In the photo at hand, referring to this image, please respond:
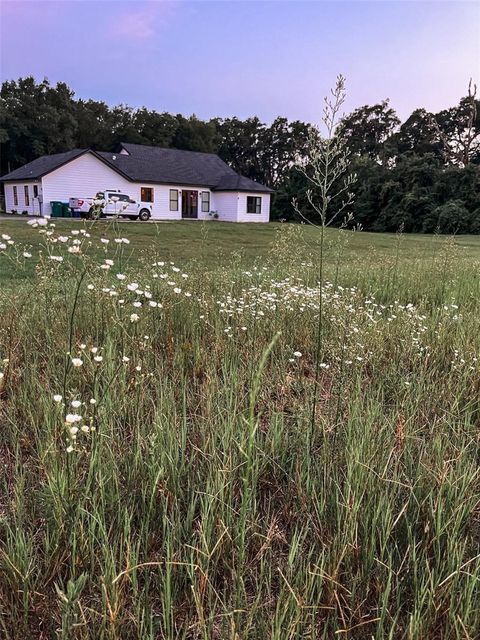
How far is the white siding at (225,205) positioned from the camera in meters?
32.2

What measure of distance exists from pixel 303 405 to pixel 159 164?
32.2 metres

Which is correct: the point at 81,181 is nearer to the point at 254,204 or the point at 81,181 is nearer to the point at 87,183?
the point at 87,183

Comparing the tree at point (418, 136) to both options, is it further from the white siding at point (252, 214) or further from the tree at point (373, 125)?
the white siding at point (252, 214)

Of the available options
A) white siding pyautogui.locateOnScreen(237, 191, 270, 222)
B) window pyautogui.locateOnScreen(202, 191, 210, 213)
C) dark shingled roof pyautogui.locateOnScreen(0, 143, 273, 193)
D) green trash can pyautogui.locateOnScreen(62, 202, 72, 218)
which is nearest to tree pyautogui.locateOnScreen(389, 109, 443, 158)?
white siding pyautogui.locateOnScreen(237, 191, 270, 222)

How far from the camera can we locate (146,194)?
101ft

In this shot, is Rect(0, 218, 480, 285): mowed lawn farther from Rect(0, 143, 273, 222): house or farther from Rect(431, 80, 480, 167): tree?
Rect(431, 80, 480, 167): tree

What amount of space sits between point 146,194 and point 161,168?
7.96ft

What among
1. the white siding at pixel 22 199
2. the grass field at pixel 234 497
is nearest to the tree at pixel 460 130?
the white siding at pixel 22 199

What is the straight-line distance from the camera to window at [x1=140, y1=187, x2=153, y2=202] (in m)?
30.5

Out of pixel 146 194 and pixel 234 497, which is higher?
pixel 146 194

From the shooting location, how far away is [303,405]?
7.72ft

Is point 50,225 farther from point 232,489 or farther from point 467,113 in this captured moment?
point 467,113

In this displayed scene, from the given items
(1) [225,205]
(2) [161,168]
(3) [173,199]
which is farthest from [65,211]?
(1) [225,205]

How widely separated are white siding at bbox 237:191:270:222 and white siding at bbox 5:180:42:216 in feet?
40.9
